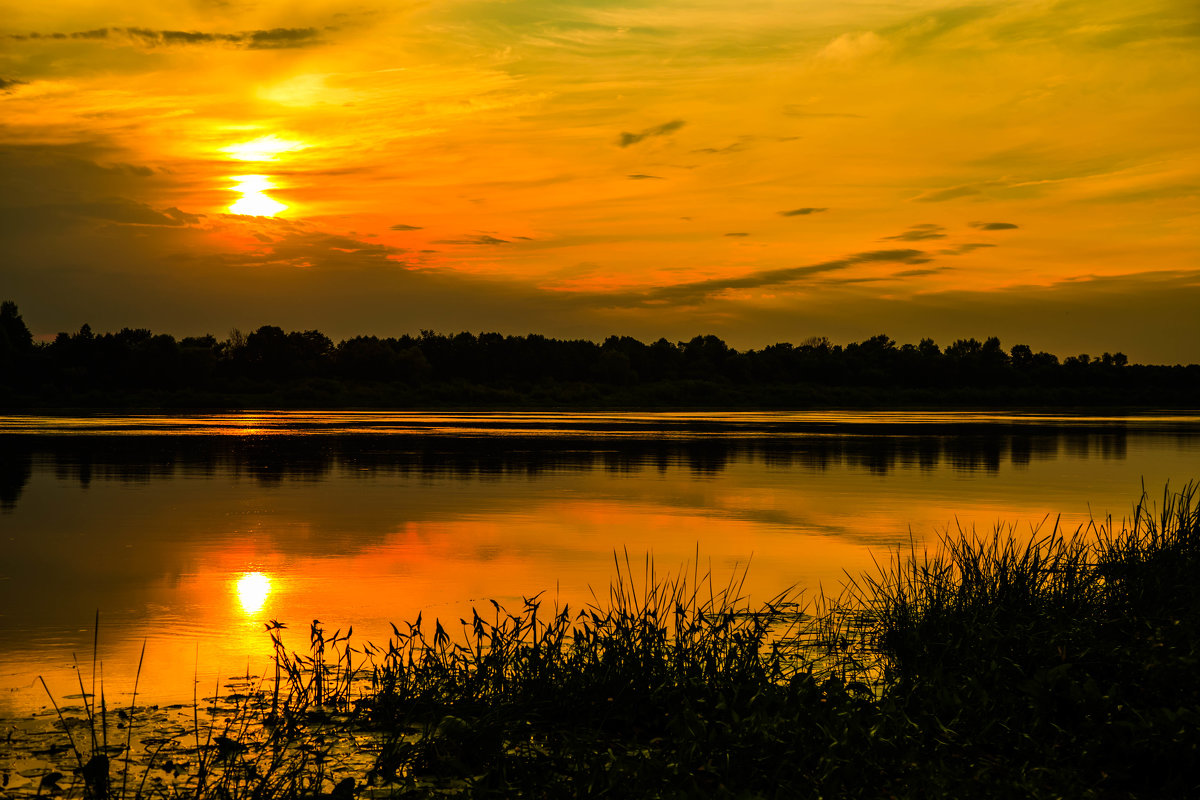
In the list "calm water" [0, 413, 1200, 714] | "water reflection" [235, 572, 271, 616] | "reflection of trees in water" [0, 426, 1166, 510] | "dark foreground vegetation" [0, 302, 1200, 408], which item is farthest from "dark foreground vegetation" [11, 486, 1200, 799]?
"dark foreground vegetation" [0, 302, 1200, 408]

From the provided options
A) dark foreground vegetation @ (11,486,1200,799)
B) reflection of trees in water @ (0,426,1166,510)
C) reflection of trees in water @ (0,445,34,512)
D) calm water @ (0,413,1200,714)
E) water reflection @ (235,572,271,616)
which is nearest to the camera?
dark foreground vegetation @ (11,486,1200,799)

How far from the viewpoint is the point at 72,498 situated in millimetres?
20891

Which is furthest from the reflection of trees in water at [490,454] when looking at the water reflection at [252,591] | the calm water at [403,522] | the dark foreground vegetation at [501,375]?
the dark foreground vegetation at [501,375]

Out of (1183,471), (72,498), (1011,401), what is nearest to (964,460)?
(1183,471)

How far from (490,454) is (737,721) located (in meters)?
27.8

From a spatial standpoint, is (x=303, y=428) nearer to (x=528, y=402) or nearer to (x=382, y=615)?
(x=382, y=615)

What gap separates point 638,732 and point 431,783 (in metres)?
1.37

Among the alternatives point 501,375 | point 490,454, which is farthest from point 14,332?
point 490,454

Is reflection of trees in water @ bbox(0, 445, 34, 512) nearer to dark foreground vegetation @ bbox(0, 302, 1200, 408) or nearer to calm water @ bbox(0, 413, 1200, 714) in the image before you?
calm water @ bbox(0, 413, 1200, 714)

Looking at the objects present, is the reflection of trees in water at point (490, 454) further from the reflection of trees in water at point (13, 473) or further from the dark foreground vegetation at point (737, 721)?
the dark foreground vegetation at point (737, 721)

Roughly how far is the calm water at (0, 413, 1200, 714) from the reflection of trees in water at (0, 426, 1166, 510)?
0.16 meters

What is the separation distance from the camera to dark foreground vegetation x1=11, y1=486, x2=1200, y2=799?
575 cm

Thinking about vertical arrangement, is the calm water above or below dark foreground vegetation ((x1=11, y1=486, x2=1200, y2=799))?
below

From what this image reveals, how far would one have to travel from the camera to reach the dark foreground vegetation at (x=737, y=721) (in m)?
5.75
